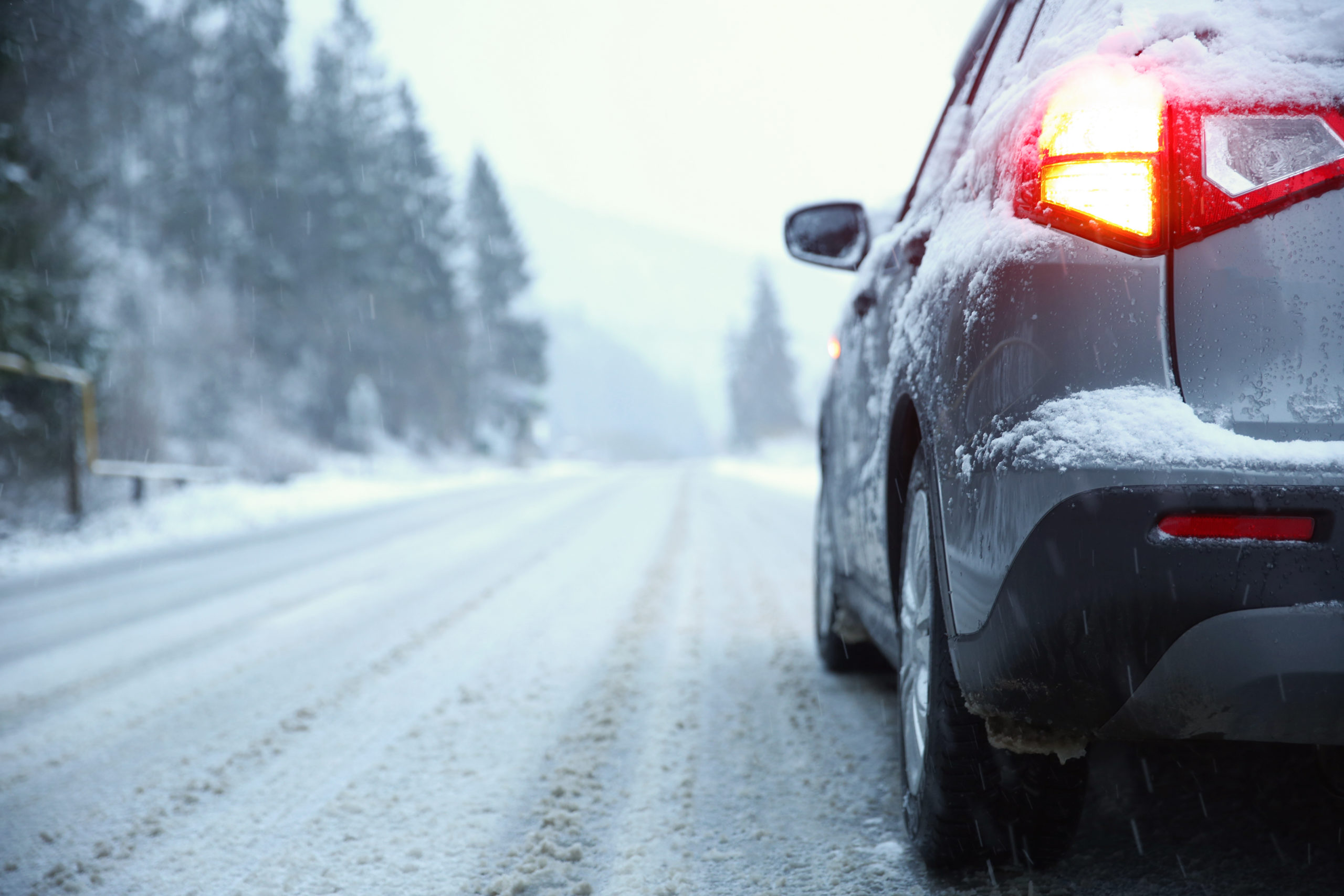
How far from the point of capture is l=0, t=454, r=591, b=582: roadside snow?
372 inches

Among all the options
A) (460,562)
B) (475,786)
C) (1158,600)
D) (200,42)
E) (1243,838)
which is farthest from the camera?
(200,42)

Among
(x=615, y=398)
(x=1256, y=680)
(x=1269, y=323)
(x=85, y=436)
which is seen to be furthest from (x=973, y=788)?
(x=615, y=398)

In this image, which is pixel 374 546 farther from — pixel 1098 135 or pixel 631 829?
pixel 1098 135

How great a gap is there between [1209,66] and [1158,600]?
841 millimetres

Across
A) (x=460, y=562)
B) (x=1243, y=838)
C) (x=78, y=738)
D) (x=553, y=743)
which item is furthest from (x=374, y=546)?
(x=1243, y=838)

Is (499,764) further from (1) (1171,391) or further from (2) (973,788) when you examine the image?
(1) (1171,391)

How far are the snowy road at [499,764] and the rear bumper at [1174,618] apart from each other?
72 centimetres

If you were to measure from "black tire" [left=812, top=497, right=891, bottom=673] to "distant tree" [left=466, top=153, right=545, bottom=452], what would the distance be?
138 ft

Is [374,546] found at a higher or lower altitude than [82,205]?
lower

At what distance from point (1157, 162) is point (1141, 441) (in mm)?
452

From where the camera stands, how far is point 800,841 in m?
2.20

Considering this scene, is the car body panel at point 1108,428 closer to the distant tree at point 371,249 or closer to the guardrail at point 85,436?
the guardrail at point 85,436

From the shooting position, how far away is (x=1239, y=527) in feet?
4.19

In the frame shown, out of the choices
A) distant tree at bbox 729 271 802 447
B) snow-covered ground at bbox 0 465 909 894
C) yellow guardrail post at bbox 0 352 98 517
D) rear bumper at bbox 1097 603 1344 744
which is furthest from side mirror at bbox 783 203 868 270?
distant tree at bbox 729 271 802 447
